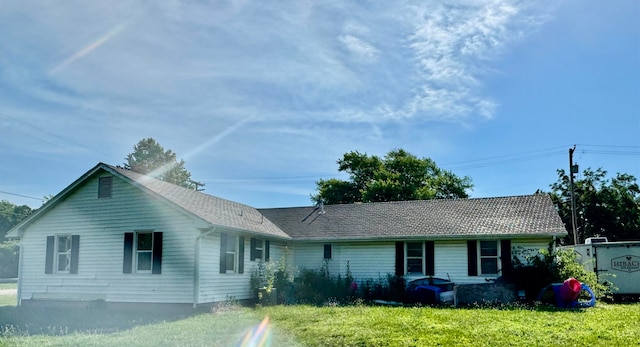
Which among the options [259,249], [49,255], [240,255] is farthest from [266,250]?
[49,255]

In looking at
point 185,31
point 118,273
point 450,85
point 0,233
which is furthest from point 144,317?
point 0,233

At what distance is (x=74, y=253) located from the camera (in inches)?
719

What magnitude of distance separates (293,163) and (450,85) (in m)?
13.5

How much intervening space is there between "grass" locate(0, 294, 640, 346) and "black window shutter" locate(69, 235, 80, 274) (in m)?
2.40

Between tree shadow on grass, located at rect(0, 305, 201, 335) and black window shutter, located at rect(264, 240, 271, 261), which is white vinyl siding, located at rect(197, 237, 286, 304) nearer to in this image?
tree shadow on grass, located at rect(0, 305, 201, 335)

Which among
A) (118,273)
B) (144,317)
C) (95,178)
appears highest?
(95,178)

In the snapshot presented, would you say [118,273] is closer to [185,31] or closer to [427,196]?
[185,31]

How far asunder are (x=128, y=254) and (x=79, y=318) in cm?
269

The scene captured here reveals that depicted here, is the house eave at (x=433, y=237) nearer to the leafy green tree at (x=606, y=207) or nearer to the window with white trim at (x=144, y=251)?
the window with white trim at (x=144, y=251)

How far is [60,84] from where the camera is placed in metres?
16.2

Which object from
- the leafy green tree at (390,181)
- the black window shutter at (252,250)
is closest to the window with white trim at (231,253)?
the black window shutter at (252,250)

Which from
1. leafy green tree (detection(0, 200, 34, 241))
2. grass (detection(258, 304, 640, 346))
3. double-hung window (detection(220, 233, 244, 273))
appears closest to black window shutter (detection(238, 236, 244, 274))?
double-hung window (detection(220, 233, 244, 273))

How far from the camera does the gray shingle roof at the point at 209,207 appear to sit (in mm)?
17266

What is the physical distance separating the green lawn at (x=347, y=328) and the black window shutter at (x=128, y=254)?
71.7 inches
